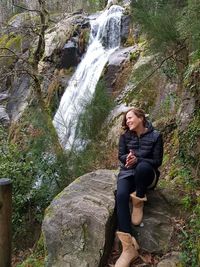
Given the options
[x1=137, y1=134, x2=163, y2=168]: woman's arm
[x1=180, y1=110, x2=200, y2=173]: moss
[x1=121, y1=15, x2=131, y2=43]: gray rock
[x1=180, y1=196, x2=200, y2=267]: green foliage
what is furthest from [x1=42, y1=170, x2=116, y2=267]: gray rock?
[x1=121, y1=15, x2=131, y2=43]: gray rock

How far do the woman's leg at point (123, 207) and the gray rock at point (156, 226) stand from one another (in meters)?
0.29

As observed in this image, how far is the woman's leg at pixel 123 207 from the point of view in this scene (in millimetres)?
4156

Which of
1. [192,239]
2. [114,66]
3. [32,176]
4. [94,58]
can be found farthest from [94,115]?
[94,58]

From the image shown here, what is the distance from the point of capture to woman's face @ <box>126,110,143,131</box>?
4.58 m

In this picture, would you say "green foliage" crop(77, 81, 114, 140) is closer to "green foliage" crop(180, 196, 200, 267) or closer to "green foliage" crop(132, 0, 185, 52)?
"green foliage" crop(132, 0, 185, 52)

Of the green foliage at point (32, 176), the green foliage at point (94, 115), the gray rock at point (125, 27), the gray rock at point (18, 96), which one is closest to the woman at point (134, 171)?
the green foliage at point (32, 176)

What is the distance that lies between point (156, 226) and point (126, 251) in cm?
50

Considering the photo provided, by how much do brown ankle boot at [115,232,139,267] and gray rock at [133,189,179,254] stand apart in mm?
223

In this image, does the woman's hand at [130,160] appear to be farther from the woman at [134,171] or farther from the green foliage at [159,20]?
the green foliage at [159,20]

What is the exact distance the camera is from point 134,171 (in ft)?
14.4

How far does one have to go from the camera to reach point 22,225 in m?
7.02

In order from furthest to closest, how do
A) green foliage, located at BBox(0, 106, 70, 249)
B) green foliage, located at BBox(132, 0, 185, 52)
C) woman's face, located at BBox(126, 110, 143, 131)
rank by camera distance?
green foliage, located at BBox(132, 0, 185, 52)
green foliage, located at BBox(0, 106, 70, 249)
woman's face, located at BBox(126, 110, 143, 131)

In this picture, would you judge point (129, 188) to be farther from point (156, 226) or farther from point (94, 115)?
point (94, 115)

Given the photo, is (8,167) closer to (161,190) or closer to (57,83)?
(161,190)
